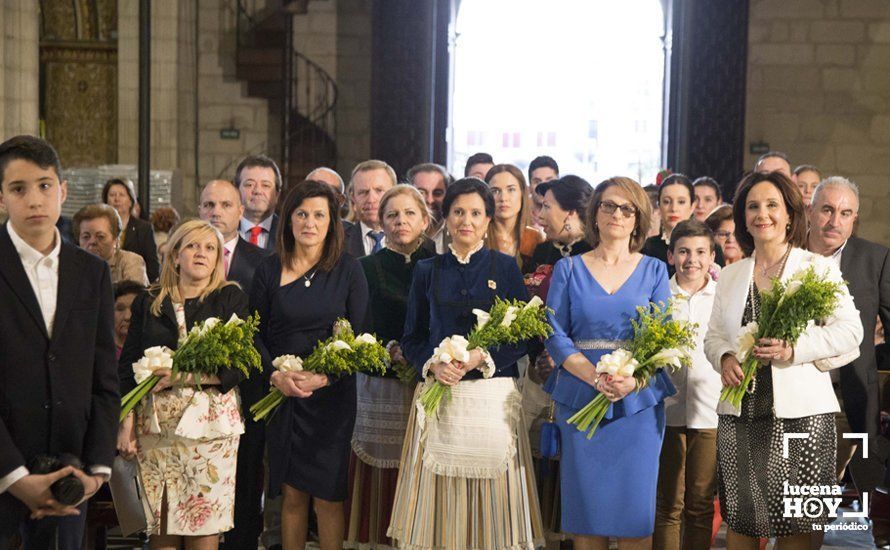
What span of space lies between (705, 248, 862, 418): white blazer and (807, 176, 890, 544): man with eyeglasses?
2.92 ft

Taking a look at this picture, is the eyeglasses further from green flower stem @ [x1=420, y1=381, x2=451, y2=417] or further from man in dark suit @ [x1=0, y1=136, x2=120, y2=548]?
man in dark suit @ [x1=0, y1=136, x2=120, y2=548]

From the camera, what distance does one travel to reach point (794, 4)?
42.5 feet

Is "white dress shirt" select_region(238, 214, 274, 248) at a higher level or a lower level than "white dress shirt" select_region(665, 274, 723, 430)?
higher

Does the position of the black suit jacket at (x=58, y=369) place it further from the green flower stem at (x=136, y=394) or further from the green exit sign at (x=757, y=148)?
the green exit sign at (x=757, y=148)

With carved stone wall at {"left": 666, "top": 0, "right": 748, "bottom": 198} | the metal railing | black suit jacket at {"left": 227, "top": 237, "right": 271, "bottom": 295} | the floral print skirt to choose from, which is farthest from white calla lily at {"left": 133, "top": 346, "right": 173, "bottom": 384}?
carved stone wall at {"left": 666, "top": 0, "right": 748, "bottom": 198}

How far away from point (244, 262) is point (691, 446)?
2250 millimetres

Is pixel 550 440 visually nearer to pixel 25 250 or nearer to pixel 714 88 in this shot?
pixel 25 250

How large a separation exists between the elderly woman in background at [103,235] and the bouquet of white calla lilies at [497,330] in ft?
7.18

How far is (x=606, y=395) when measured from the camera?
4.34m

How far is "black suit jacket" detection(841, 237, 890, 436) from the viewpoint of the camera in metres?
5.14

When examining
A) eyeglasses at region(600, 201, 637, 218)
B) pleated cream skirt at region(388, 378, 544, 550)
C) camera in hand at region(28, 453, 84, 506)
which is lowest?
pleated cream skirt at region(388, 378, 544, 550)

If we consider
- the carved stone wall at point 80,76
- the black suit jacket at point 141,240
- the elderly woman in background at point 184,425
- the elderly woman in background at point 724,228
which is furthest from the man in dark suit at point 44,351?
the carved stone wall at point 80,76

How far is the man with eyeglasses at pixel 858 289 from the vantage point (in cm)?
515

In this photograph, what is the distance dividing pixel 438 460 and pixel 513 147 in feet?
31.7
